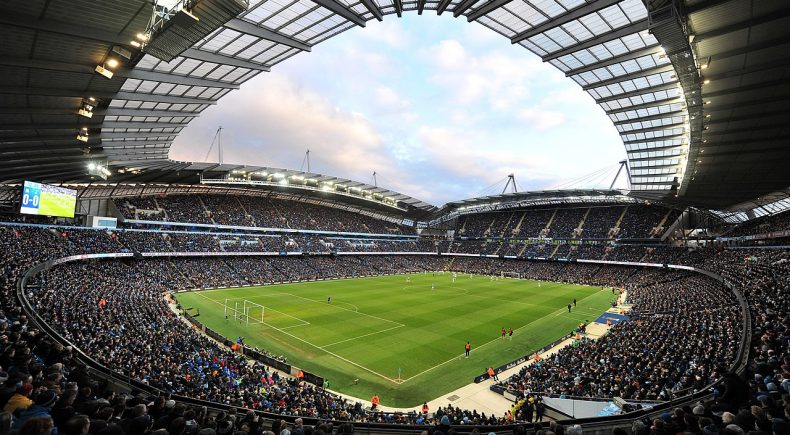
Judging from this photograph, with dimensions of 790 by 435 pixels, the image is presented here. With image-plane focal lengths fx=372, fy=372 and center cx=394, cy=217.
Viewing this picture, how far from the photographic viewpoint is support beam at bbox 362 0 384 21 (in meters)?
17.3

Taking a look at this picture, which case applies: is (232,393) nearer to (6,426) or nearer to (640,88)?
(6,426)

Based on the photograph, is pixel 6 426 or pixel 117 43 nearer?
pixel 6 426

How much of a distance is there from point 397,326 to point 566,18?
27164 mm

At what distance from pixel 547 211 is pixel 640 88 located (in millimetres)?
69639

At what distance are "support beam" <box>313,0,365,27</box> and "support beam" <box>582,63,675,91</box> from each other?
55.2 ft

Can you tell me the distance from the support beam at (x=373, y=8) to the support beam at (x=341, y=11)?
749 millimetres

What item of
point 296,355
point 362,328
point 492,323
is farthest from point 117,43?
point 492,323

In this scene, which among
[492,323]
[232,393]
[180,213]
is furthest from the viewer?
[180,213]

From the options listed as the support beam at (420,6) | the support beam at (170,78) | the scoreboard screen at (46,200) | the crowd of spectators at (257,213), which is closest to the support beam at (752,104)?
the support beam at (420,6)

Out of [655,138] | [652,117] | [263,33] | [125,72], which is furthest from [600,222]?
[125,72]

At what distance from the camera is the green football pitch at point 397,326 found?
23594 millimetres

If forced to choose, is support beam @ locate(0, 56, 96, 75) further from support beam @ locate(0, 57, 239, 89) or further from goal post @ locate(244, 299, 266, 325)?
goal post @ locate(244, 299, 266, 325)

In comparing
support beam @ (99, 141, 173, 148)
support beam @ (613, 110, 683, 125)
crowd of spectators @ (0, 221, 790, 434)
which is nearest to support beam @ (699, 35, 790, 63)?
crowd of spectators @ (0, 221, 790, 434)

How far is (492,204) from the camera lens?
88500 mm
